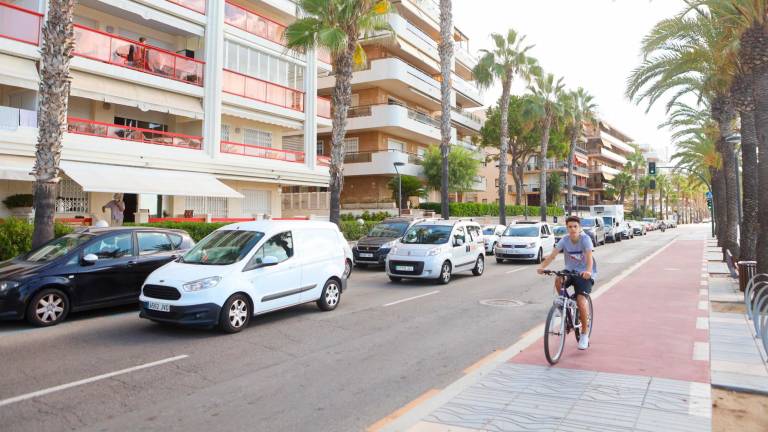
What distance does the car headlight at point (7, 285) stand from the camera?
807cm

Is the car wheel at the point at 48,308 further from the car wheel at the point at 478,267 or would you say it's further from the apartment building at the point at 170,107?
the car wheel at the point at 478,267

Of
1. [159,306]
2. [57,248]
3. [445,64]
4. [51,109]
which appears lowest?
[159,306]

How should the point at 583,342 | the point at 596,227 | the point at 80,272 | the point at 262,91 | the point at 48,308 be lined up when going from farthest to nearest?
the point at 596,227 < the point at 262,91 < the point at 80,272 < the point at 48,308 < the point at 583,342

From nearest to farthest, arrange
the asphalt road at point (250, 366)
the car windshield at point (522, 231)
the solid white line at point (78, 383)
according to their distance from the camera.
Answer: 1. the asphalt road at point (250, 366)
2. the solid white line at point (78, 383)
3. the car windshield at point (522, 231)

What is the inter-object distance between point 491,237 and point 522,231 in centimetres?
381

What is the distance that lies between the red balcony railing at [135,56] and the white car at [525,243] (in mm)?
14858

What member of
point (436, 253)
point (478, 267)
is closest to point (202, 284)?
point (436, 253)

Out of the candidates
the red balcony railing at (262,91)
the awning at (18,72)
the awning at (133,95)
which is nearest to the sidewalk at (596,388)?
the awning at (18,72)

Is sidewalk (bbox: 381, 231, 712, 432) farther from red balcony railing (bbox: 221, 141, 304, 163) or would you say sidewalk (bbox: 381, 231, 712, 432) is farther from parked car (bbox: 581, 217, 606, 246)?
parked car (bbox: 581, 217, 606, 246)

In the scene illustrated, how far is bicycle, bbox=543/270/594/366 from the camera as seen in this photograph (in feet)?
20.0

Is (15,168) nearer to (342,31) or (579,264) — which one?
(342,31)

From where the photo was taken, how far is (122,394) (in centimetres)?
525

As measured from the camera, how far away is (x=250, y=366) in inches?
246

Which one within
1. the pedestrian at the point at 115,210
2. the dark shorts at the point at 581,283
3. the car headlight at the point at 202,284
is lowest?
the car headlight at the point at 202,284
